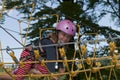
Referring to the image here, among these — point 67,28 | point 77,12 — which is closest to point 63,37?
point 67,28

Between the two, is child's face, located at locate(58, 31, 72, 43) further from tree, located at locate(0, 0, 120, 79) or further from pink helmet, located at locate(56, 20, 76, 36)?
tree, located at locate(0, 0, 120, 79)

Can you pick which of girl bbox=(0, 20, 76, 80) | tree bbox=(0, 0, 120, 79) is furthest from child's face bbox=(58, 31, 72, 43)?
tree bbox=(0, 0, 120, 79)

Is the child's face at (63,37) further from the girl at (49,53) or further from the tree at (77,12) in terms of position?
the tree at (77,12)

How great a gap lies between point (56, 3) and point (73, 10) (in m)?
0.74

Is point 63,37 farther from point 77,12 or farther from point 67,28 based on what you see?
point 77,12

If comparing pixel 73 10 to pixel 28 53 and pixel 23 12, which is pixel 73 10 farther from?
pixel 28 53

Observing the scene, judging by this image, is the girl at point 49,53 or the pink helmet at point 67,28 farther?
the pink helmet at point 67,28

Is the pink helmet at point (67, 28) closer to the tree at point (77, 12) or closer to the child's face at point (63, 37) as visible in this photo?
the child's face at point (63, 37)

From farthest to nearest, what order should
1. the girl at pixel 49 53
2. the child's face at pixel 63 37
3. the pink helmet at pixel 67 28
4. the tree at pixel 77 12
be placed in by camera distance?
the tree at pixel 77 12, the pink helmet at pixel 67 28, the child's face at pixel 63 37, the girl at pixel 49 53

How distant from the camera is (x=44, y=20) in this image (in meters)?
8.53

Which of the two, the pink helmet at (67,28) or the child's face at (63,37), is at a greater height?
the pink helmet at (67,28)

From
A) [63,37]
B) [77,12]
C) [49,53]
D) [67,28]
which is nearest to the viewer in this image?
[49,53]

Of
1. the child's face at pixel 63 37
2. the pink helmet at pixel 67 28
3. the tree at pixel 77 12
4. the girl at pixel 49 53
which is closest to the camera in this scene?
the girl at pixel 49 53

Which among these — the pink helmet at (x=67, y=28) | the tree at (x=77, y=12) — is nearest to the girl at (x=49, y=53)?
the pink helmet at (x=67, y=28)
